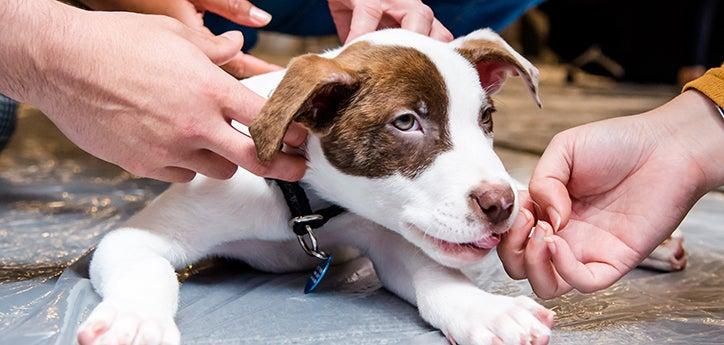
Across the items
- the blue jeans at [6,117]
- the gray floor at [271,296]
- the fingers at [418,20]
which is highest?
the fingers at [418,20]

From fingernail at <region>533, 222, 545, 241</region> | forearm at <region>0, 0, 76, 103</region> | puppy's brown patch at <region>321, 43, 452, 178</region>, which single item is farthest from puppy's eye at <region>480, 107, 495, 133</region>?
forearm at <region>0, 0, 76, 103</region>

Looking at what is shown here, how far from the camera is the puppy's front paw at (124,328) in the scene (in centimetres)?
121

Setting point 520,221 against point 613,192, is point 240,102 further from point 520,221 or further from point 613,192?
point 613,192

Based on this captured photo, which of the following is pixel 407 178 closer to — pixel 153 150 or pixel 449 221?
pixel 449 221

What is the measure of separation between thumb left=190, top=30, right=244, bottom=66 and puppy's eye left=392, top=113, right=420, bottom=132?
38cm

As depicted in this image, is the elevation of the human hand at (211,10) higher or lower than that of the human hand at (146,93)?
lower

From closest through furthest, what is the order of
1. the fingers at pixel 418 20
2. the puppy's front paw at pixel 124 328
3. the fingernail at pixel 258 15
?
the puppy's front paw at pixel 124 328, the fingers at pixel 418 20, the fingernail at pixel 258 15

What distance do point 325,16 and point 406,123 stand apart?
1.62 meters

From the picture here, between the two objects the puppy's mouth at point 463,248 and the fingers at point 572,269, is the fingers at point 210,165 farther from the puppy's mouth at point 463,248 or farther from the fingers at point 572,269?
the fingers at point 572,269

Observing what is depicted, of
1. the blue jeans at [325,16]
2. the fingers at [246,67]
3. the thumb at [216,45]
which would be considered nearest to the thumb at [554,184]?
the thumb at [216,45]

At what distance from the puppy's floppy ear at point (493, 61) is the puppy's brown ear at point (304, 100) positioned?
0.98ft

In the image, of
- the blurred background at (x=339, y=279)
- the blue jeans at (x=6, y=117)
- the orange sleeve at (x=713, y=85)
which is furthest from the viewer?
the blue jeans at (x=6, y=117)

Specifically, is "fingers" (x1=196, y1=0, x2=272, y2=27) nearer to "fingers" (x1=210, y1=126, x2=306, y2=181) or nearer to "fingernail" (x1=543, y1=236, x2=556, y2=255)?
"fingers" (x1=210, y1=126, x2=306, y2=181)

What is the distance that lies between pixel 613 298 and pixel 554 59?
1045 centimetres
